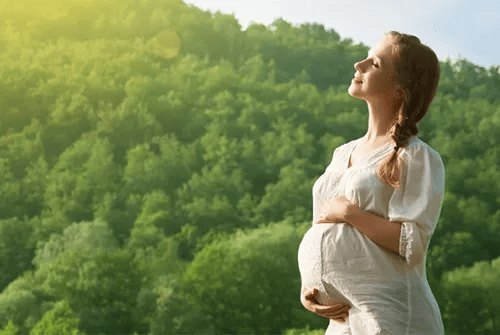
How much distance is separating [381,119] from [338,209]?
197mm

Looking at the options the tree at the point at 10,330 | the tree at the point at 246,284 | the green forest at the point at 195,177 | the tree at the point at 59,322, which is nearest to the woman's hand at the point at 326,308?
the green forest at the point at 195,177

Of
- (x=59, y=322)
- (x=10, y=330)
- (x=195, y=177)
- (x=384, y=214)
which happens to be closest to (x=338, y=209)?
(x=384, y=214)

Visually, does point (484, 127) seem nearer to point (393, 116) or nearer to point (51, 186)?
point (51, 186)

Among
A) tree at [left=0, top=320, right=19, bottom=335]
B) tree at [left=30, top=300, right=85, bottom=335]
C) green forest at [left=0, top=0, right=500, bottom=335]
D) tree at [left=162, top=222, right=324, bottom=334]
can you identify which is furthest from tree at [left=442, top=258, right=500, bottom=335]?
tree at [left=0, top=320, right=19, bottom=335]

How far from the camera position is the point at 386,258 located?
4.24ft

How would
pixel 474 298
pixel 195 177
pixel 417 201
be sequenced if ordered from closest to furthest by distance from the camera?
pixel 417 201, pixel 474 298, pixel 195 177

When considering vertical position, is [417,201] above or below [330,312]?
above

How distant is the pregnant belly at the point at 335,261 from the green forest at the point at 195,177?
49.8ft

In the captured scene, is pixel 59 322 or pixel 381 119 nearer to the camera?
pixel 381 119

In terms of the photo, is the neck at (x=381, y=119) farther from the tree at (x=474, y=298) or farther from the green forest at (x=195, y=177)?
the tree at (x=474, y=298)

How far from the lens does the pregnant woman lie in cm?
128

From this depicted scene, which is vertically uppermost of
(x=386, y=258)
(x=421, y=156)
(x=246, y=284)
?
(x=421, y=156)

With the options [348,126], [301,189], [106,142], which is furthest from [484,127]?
[106,142]

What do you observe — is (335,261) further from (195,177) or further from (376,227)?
(195,177)
